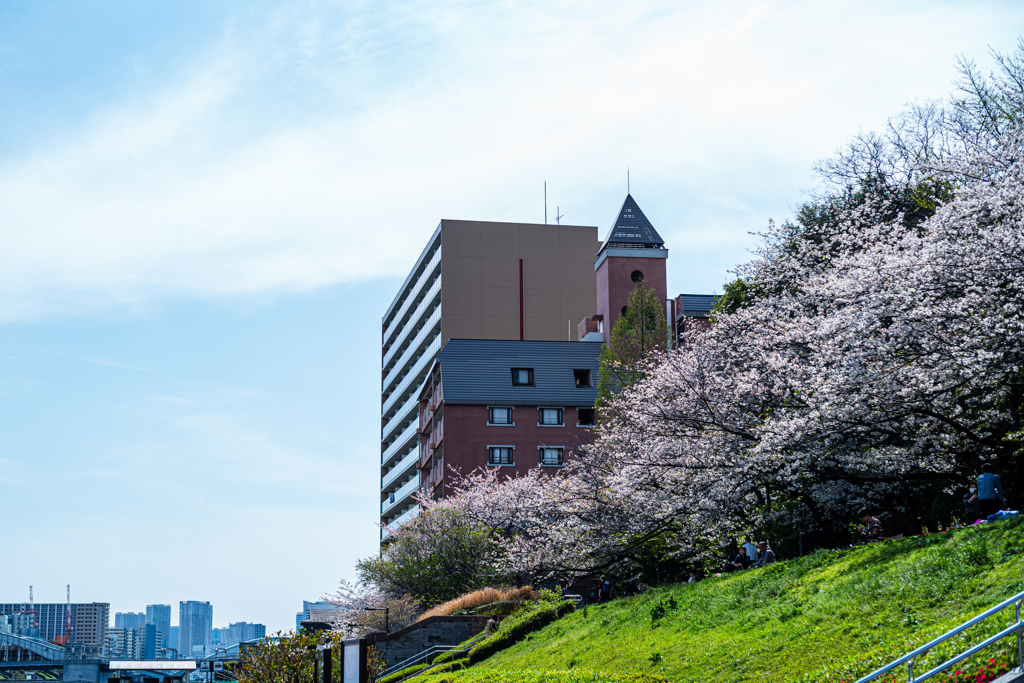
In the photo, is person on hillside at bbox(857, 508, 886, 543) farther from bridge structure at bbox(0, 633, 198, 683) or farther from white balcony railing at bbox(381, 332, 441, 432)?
bridge structure at bbox(0, 633, 198, 683)

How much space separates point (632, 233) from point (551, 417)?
14154mm

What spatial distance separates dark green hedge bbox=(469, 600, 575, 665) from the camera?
80.5 feet

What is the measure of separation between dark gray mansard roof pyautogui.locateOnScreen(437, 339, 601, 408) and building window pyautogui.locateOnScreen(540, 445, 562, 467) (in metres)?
3.12

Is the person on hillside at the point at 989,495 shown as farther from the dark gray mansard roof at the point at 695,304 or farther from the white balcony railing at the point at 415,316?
the white balcony railing at the point at 415,316

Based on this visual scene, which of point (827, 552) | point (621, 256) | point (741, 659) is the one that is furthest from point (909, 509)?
point (621, 256)

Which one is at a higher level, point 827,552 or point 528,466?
point 528,466

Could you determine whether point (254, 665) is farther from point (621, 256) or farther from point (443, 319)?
point (443, 319)

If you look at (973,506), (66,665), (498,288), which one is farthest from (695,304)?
(66,665)

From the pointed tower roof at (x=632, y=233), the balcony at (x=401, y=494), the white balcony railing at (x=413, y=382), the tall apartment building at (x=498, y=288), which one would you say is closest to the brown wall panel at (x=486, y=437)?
the pointed tower roof at (x=632, y=233)

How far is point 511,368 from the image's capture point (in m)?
63.2

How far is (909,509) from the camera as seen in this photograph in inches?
865

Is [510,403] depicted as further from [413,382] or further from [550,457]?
[413,382]

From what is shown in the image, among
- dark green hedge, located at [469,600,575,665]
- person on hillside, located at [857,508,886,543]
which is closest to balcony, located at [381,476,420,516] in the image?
dark green hedge, located at [469,600,575,665]

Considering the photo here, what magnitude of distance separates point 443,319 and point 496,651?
60.4m
